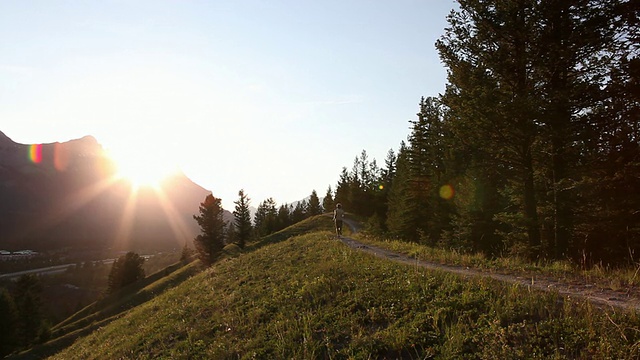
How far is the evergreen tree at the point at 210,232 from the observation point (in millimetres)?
53781

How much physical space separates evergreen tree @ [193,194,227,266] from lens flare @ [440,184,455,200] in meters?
32.2

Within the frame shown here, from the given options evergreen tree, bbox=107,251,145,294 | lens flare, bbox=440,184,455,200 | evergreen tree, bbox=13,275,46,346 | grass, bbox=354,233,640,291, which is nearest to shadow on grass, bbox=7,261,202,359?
evergreen tree, bbox=13,275,46,346

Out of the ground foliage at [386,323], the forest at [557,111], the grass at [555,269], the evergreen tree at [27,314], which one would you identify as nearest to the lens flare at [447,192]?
the forest at [557,111]

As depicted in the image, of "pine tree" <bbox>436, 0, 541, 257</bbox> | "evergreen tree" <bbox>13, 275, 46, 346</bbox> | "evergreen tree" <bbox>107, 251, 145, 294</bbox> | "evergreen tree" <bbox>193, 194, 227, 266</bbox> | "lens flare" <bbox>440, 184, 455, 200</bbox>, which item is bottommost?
"evergreen tree" <bbox>13, 275, 46, 346</bbox>

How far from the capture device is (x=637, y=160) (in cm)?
1641

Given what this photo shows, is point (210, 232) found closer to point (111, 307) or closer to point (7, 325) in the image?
point (111, 307)

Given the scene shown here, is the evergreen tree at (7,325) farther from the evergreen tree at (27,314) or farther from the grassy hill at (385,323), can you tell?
the grassy hill at (385,323)

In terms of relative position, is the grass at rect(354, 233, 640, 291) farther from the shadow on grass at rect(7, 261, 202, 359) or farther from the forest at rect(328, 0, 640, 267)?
the shadow on grass at rect(7, 261, 202, 359)

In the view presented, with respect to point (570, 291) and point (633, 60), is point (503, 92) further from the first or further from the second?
point (570, 291)

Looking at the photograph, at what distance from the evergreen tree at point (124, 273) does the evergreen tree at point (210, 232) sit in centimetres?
1951

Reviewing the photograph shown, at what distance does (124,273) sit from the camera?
65125 millimetres

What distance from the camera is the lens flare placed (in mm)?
38594

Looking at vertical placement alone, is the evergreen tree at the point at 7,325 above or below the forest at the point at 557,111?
below

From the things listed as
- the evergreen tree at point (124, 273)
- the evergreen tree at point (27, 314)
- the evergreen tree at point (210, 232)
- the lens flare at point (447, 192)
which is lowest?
the evergreen tree at point (27, 314)
